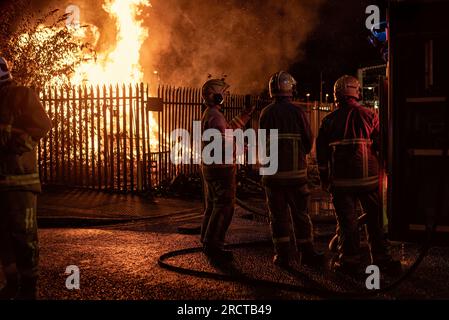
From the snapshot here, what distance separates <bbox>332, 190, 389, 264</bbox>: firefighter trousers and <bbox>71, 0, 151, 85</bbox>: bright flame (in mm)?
12141

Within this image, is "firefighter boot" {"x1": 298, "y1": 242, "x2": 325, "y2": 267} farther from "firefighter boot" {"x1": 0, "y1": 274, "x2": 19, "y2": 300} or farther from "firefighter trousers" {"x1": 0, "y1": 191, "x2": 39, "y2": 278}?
"firefighter boot" {"x1": 0, "y1": 274, "x2": 19, "y2": 300}

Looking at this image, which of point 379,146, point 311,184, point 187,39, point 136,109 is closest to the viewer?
point 379,146

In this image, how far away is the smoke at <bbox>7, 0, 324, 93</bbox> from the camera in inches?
867

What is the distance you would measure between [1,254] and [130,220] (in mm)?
4851

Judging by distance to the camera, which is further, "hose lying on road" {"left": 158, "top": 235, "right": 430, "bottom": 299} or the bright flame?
the bright flame

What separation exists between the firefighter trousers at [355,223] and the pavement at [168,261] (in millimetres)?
281

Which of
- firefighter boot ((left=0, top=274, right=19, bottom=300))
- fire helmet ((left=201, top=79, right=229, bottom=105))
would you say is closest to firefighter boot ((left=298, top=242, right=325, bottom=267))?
fire helmet ((left=201, top=79, right=229, bottom=105))

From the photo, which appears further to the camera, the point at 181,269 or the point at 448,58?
the point at 181,269

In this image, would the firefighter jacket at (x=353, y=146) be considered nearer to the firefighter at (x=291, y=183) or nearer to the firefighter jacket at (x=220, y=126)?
the firefighter at (x=291, y=183)

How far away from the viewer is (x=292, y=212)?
6.28 metres

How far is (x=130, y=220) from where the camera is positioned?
9.80 metres
